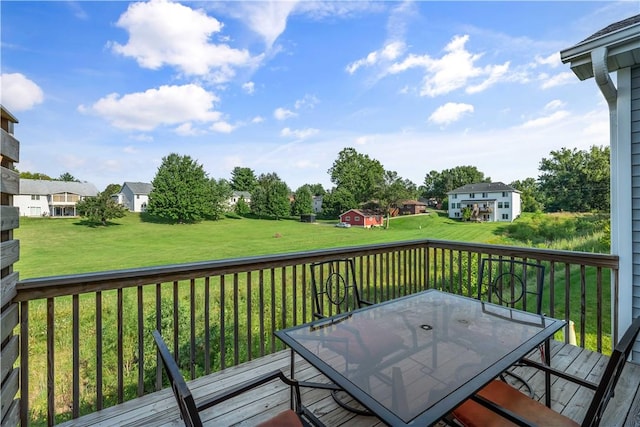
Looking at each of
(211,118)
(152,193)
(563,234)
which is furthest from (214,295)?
(152,193)

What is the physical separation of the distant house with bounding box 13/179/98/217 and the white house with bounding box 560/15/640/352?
2029cm

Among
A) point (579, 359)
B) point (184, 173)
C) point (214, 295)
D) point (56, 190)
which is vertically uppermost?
point (184, 173)

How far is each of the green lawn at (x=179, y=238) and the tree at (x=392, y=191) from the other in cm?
159

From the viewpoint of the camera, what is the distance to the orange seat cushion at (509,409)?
4.41 feet

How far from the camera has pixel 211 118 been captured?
19.5 metres

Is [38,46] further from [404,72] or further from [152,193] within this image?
[152,193]

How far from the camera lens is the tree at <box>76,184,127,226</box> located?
77.4 ft

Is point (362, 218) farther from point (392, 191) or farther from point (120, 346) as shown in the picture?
point (120, 346)

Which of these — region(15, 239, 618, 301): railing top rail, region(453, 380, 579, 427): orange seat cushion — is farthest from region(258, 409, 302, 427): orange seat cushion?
region(15, 239, 618, 301): railing top rail

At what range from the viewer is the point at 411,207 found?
25781 millimetres

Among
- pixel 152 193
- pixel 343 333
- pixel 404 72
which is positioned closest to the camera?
pixel 343 333

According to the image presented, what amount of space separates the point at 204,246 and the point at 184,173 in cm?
1197

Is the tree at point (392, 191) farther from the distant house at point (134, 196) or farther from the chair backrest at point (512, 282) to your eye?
the distant house at point (134, 196)

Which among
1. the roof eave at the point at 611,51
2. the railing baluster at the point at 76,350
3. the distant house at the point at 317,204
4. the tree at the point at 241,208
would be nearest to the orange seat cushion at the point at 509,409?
the railing baluster at the point at 76,350
